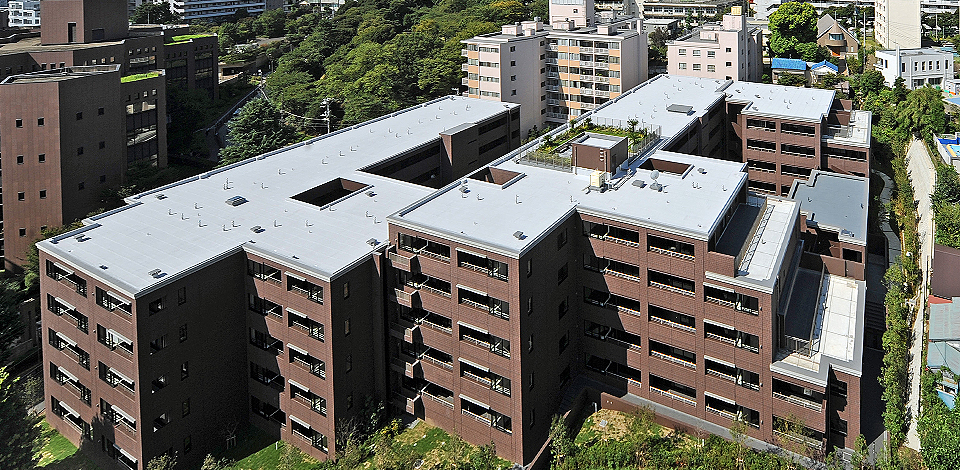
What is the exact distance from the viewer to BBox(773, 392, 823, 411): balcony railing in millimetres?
30062

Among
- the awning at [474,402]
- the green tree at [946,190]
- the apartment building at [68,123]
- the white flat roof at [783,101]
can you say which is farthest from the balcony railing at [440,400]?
the apartment building at [68,123]

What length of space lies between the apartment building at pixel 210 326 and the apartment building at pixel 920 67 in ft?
218

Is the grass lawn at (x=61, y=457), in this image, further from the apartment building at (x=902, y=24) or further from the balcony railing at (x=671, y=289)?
the apartment building at (x=902, y=24)

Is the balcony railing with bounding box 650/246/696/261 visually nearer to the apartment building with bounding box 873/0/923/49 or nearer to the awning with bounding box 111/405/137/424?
the awning with bounding box 111/405/137/424

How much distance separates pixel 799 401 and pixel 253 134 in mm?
55145

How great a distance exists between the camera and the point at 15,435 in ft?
105

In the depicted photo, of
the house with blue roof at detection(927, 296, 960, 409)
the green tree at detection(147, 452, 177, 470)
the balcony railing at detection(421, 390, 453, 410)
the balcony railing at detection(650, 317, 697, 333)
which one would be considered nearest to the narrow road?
the house with blue roof at detection(927, 296, 960, 409)

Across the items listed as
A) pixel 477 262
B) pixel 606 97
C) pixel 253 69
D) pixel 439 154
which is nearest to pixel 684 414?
pixel 477 262

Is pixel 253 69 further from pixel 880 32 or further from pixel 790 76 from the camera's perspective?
pixel 880 32

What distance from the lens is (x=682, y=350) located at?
108 ft

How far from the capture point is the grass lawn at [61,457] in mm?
33938

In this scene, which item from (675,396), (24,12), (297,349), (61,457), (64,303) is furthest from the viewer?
(24,12)

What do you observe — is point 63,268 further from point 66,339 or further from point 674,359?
point 674,359

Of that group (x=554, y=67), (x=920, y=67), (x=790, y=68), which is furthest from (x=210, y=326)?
(x=920, y=67)
